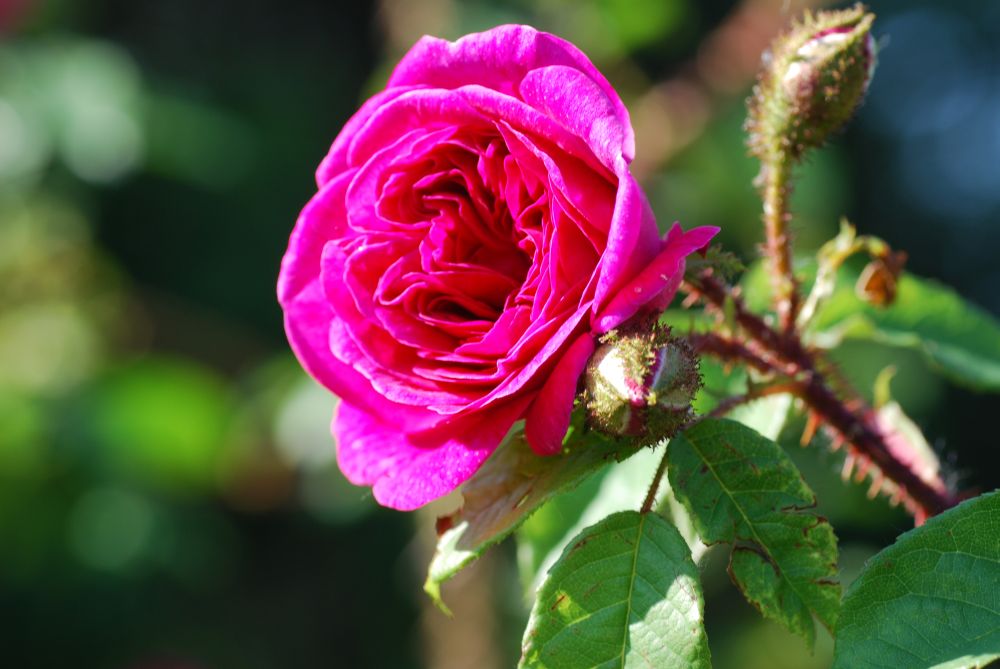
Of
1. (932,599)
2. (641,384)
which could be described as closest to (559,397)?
(641,384)

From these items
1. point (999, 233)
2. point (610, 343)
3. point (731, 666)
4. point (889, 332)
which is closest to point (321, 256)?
point (610, 343)

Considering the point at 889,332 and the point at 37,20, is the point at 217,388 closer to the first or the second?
the point at 37,20

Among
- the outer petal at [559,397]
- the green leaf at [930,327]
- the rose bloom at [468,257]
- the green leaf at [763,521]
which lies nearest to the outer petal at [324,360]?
the rose bloom at [468,257]

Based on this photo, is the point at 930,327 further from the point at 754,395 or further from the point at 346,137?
the point at 346,137

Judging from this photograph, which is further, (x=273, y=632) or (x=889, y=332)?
(x=273, y=632)

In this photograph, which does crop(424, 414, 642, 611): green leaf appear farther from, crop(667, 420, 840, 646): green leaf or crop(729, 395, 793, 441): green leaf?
crop(729, 395, 793, 441): green leaf

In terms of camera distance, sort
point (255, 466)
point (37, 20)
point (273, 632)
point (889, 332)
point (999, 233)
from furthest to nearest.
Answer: point (999, 233), point (273, 632), point (37, 20), point (255, 466), point (889, 332)
